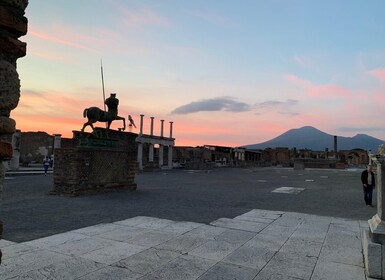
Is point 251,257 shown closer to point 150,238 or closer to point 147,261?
point 147,261

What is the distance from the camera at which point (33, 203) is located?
947cm

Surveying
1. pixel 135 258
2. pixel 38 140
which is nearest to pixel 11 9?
pixel 135 258

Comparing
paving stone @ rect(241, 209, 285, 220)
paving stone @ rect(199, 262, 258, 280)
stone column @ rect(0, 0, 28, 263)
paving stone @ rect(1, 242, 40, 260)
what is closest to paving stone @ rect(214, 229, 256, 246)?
paving stone @ rect(199, 262, 258, 280)

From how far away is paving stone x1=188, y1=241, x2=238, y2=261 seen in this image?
454 centimetres

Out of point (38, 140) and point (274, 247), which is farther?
point (38, 140)

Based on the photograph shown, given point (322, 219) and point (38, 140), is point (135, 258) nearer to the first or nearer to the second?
point (322, 219)

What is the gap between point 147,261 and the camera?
4.26m

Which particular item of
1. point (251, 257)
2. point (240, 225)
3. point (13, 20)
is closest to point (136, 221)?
point (240, 225)

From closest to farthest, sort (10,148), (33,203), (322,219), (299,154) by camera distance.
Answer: (10,148) → (322,219) → (33,203) → (299,154)

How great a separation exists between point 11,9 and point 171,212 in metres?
6.89

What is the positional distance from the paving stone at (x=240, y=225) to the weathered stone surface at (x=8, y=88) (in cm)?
527

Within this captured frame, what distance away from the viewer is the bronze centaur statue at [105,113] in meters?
12.4

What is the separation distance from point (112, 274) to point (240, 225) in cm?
362

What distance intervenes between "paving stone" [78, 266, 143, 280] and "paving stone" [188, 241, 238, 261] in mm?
1127
